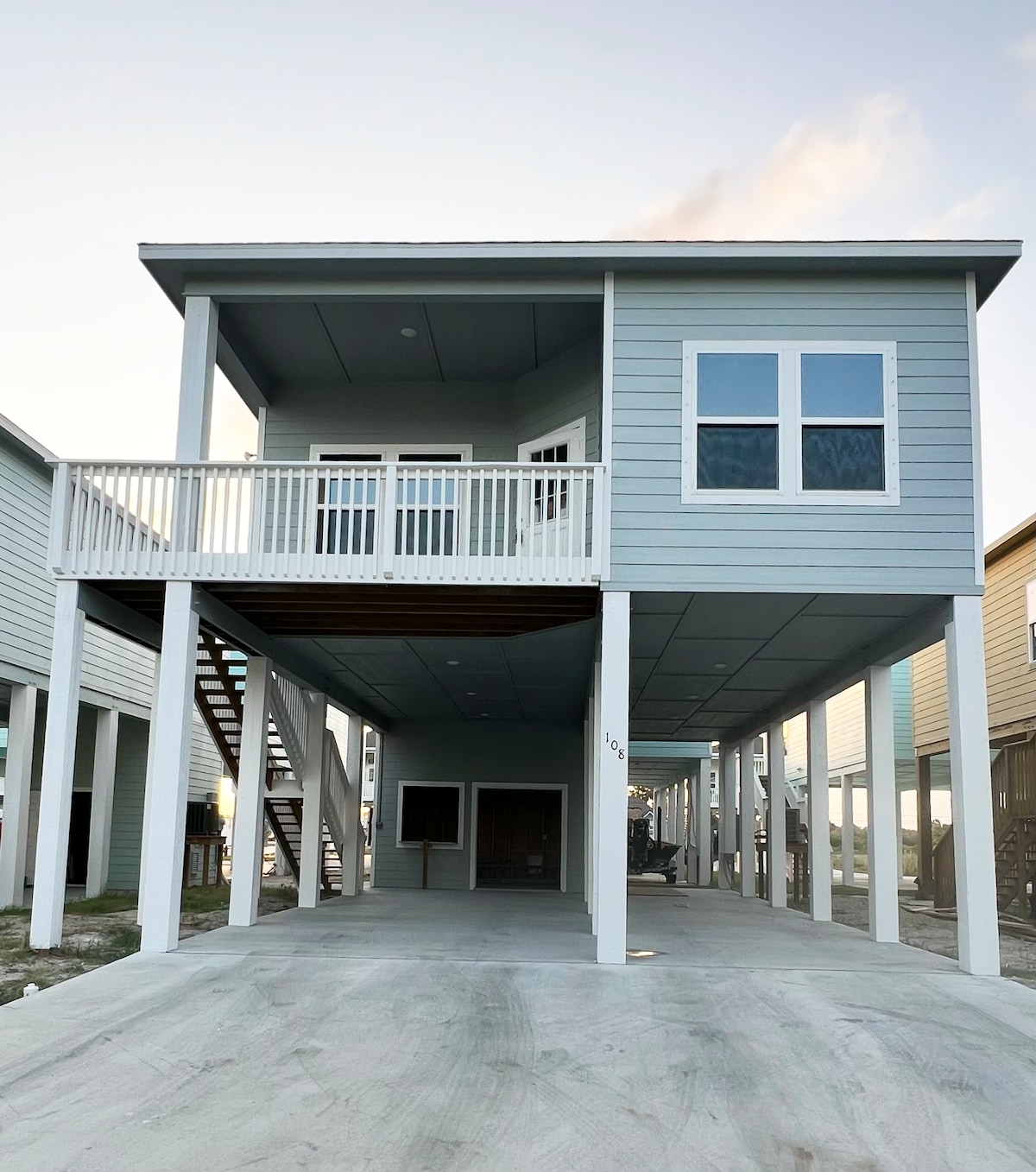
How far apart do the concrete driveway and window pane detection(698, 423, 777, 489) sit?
13.7ft

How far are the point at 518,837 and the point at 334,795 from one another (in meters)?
5.23

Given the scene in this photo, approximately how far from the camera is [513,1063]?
6.28 meters

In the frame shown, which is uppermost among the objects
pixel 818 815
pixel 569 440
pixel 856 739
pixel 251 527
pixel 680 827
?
pixel 569 440

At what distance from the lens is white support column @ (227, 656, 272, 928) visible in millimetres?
12000

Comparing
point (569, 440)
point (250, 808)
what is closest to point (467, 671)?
point (250, 808)

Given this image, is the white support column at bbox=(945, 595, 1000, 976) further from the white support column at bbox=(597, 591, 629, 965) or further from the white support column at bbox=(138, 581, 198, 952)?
the white support column at bbox=(138, 581, 198, 952)

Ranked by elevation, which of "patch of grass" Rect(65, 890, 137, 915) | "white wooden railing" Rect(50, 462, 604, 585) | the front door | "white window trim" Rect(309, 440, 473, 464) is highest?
"white window trim" Rect(309, 440, 473, 464)

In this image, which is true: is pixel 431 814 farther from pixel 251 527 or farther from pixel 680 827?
pixel 680 827

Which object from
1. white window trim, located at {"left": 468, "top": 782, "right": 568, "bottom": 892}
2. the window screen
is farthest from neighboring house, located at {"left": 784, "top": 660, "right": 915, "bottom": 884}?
the window screen

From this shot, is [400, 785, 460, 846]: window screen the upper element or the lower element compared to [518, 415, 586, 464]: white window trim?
lower

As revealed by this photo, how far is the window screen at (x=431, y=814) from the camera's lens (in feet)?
66.5

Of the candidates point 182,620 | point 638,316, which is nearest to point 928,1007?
point 638,316

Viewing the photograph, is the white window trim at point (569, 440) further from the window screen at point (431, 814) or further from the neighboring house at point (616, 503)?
the window screen at point (431, 814)

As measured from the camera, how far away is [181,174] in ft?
49.4
